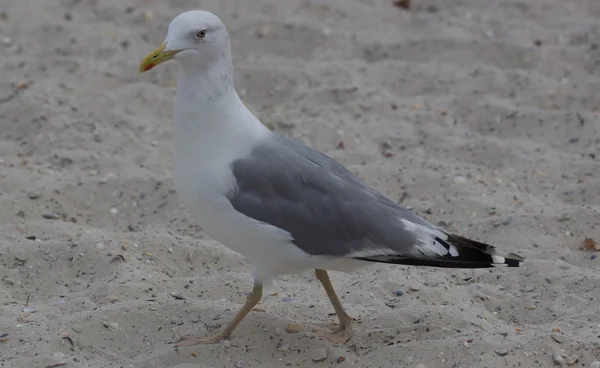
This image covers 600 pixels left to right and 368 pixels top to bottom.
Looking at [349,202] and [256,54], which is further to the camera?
[256,54]

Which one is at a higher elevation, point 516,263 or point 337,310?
point 516,263

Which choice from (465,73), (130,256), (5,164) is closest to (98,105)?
(5,164)

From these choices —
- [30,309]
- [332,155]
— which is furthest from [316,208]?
[332,155]

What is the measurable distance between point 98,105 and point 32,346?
2.47 meters

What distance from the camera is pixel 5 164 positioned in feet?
15.7

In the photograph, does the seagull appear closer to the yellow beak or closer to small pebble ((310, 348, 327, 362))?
the yellow beak

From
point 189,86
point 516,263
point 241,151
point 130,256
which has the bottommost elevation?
point 130,256

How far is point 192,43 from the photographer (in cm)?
324

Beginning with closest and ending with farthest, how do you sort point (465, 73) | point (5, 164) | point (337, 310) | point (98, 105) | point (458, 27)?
point (337, 310) → point (5, 164) → point (98, 105) → point (465, 73) → point (458, 27)

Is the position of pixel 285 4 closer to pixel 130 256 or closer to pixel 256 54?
pixel 256 54

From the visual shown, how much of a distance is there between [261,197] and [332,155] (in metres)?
1.81

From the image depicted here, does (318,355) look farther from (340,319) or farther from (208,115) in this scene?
(208,115)

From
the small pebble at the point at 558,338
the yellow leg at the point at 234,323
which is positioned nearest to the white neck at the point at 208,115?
the yellow leg at the point at 234,323

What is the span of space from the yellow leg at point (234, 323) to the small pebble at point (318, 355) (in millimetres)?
270
